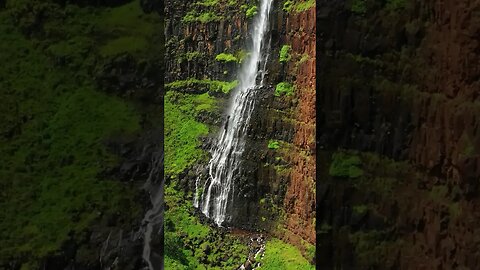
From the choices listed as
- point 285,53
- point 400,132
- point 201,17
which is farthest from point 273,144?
point 400,132

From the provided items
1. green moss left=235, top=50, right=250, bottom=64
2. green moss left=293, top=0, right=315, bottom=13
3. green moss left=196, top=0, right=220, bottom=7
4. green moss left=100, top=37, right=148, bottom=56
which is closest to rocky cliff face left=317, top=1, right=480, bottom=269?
green moss left=293, top=0, right=315, bottom=13

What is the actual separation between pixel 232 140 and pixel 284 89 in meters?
0.38

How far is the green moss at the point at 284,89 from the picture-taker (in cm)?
220

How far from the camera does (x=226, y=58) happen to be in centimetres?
238

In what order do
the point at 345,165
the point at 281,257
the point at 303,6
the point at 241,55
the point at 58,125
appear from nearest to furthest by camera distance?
the point at 58,125 → the point at 345,165 → the point at 303,6 → the point at 281,257 → the point at 241,55

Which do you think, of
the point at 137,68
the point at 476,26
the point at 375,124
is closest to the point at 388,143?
the point at 375,124

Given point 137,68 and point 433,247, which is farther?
point 433,247

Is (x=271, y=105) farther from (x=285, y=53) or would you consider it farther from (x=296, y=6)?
(x=296, y=6)

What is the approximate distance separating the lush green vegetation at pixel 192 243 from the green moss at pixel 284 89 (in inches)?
28.9

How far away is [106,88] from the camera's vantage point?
81cm

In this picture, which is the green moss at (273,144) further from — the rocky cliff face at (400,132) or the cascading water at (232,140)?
the rocky cliff face at (400,132)

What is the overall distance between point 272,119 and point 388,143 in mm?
1035

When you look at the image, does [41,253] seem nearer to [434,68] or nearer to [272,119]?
[434,68]

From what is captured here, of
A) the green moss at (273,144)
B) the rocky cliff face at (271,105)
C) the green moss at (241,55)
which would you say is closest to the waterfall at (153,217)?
the rocky cliff face at (271,105)
